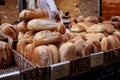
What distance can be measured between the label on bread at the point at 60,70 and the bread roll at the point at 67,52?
0.06 m

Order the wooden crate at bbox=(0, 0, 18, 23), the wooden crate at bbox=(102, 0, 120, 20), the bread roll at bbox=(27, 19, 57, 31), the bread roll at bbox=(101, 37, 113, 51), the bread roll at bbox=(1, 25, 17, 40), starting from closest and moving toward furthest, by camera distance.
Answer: the bread roll at bbox=(27, 19, 57, 31) < the bread roll at bbox=(101, 37, 113, 51) < the bread roll at bbox=(1, 25, 17, 40) < the wooden crate at bbox=(102, 0, 120, 20) < the wooden crate at bbox=(0, 0, 18, 23)

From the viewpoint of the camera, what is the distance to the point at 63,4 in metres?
7.39

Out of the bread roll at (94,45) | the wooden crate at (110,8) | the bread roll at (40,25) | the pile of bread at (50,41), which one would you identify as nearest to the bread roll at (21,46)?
the pile of bread at (50,41)

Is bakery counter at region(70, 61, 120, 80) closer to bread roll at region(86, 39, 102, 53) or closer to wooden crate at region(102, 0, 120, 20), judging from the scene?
bread roll at region(86, 39, 102, 53)

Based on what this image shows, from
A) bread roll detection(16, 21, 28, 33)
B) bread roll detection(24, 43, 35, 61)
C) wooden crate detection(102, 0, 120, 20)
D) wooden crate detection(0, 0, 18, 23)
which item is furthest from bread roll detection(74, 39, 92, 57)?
wooden crate detection(0, 0, 18, 23)

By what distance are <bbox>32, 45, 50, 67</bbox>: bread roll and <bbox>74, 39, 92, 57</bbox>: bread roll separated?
207 millimetres

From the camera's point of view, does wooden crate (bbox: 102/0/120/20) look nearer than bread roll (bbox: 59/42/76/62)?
No

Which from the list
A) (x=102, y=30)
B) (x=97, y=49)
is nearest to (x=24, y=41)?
(x=97, y=49)

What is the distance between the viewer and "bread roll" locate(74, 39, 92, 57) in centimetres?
111

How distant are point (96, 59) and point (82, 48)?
0.35 ft

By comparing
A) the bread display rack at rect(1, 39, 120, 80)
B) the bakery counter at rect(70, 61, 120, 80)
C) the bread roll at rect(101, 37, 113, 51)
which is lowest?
the bakery counter at rect(70, 61, 120, 80)

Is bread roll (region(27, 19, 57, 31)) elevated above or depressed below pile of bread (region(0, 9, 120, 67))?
above

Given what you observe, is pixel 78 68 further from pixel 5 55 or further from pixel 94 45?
pixel 5 55

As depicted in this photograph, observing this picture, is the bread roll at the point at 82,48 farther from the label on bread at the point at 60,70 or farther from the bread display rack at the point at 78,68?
the label on bread at the point at 60,70
